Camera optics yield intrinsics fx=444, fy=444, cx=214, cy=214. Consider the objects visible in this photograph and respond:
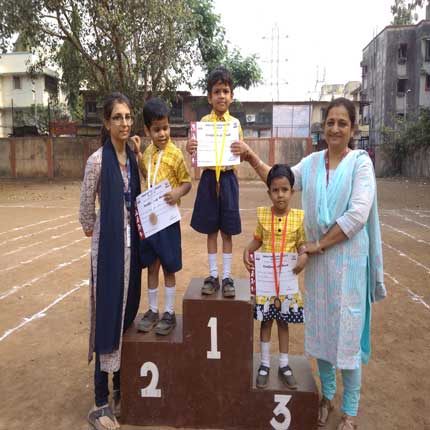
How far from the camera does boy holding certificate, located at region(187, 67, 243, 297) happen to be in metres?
2.94

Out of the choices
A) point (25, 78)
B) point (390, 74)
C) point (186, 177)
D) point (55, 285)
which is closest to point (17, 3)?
point (55, 285)

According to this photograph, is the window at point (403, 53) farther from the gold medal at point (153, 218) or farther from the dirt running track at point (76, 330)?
the gold medal at point (153, 218)

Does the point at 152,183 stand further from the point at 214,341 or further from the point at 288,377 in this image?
the point at 288,377

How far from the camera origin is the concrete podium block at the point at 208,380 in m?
2.76

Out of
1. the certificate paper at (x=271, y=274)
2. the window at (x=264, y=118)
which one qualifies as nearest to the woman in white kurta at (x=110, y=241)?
the certificate paper at (x=271, y=274)

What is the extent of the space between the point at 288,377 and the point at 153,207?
1370 mm

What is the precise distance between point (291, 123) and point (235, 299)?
82.7 ft

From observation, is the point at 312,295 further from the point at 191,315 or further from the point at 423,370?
the point at 423,370

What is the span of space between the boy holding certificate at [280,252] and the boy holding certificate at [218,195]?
1.05ft

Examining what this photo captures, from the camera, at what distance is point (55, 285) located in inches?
219

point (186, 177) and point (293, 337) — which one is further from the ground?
point (186, 177)

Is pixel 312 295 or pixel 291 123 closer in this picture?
pixel 312 295

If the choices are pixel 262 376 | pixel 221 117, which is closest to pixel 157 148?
pixel 221 117

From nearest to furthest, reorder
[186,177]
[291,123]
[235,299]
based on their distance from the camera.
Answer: [235,299], [186,177], [291,123]
